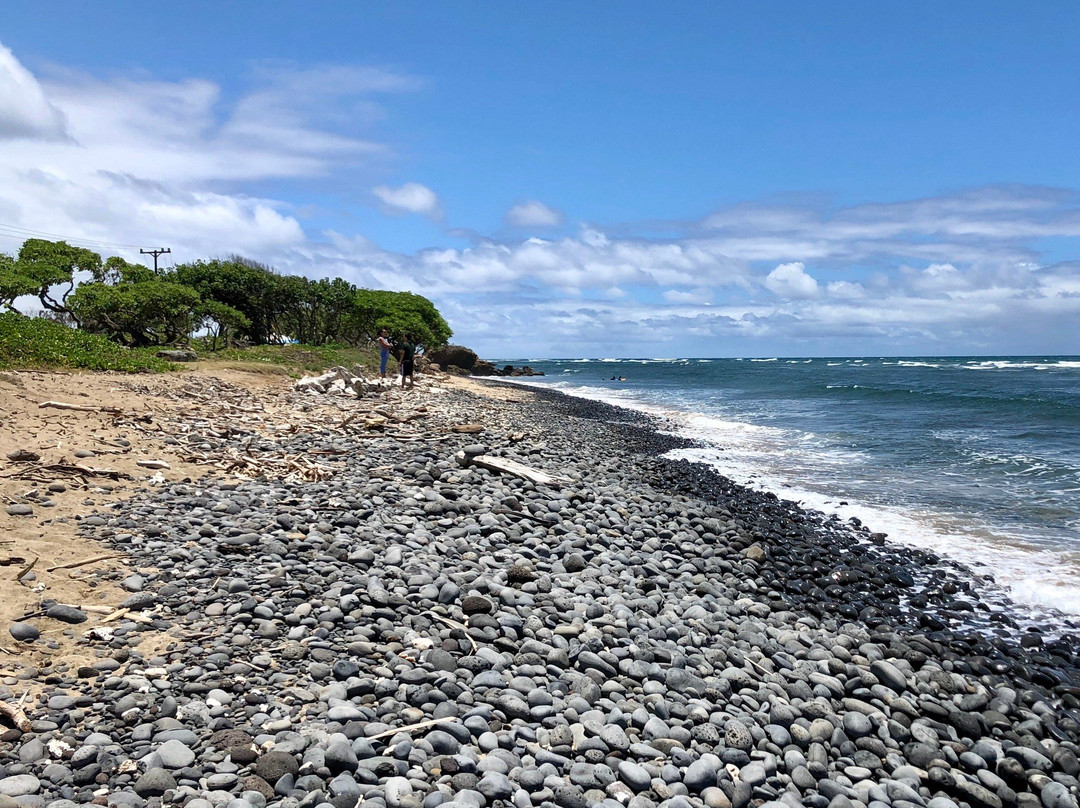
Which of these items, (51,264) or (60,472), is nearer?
(60,472)

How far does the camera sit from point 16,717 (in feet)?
12.4

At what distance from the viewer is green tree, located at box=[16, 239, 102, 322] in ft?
120

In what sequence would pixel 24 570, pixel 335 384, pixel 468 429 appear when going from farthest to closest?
1. pixel 335 384
2. pixel 468 429
3. pixel 24 570

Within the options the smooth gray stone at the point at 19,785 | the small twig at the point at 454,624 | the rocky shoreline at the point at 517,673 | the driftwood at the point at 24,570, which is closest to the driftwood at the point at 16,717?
the rocky shoreline at the point at 517,673

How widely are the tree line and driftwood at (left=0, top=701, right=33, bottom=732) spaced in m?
34.2

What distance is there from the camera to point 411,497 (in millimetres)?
9242

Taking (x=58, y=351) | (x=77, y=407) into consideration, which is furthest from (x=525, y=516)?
(x=58, y=351)

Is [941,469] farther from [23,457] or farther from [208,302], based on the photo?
[208,302]

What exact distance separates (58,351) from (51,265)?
27292mm

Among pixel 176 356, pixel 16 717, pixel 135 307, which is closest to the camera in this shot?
pixel 16 717

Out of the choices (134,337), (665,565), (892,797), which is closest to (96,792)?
(892,797)

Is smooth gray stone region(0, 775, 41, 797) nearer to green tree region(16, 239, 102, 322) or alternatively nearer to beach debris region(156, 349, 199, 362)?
beach debris region(156, 349, 199, 362)

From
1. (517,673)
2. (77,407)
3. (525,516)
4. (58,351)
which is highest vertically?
(58,351)

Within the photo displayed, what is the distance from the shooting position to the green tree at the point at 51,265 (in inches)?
1437
